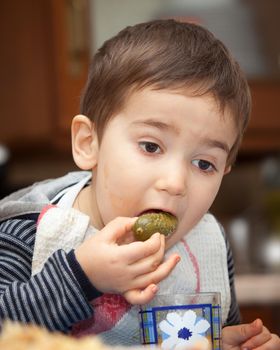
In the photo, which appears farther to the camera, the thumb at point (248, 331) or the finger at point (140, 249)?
the thumb at point (248, 331)

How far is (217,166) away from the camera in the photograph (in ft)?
3.26

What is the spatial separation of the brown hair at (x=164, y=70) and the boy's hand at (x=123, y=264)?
221 mm

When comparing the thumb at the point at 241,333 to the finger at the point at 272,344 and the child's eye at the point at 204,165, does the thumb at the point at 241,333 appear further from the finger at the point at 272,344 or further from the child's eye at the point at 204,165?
the child's eye at the point at 204,165

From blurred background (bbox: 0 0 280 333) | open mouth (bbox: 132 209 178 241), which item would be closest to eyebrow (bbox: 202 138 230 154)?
open mouth (bbox: 132 209 178 241)

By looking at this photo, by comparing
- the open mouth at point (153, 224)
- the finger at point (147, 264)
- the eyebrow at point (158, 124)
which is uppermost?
the eyebrow at point (158, 124)

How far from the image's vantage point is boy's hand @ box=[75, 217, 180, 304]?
80cm

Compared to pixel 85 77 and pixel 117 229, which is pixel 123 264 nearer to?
pixel 117 229

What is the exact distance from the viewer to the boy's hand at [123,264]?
0.80 m

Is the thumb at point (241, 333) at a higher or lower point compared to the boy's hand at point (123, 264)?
lower

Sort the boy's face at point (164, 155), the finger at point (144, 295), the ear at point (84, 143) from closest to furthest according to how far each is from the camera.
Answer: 1. the finger at point (144, 295)
2. the boy's face at point (164, 155)
3. the ear at point (84, 143)

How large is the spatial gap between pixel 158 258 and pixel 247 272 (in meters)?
2.05

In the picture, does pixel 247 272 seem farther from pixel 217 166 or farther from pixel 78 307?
pixel 78 307

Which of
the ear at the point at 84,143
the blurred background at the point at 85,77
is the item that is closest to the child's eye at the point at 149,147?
the ear at the point at 84,143

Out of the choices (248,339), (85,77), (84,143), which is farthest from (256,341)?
(85,77)
